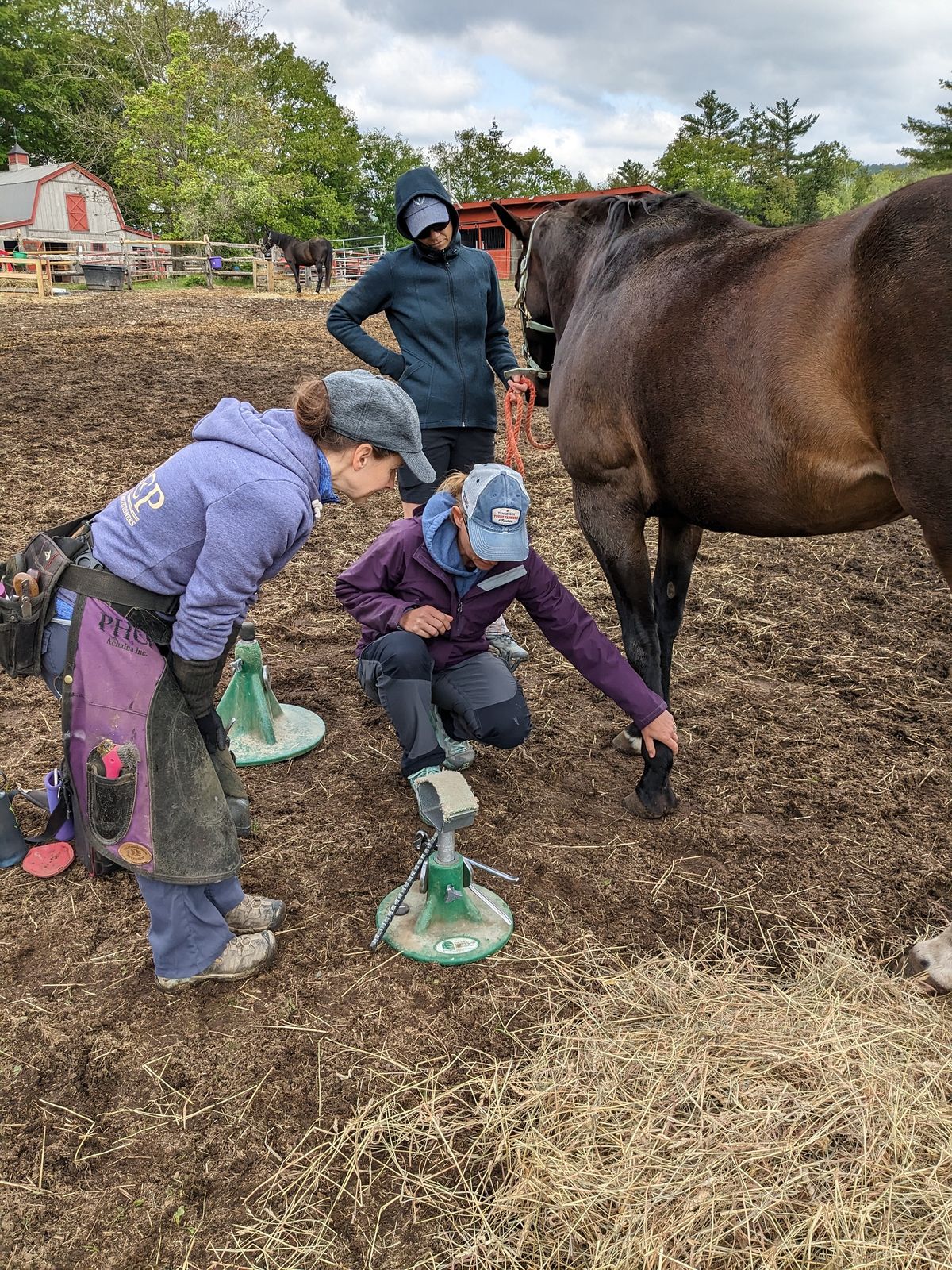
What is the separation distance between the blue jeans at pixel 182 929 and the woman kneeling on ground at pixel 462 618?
28.3 inches

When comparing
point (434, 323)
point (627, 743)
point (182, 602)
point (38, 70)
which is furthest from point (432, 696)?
point (38, 70)

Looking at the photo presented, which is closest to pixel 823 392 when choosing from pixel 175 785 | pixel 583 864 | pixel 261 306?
pixel 583 864

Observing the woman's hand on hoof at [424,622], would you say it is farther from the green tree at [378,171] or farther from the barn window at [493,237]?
the green tree at [378,171]

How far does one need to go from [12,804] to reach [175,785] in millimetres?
1321

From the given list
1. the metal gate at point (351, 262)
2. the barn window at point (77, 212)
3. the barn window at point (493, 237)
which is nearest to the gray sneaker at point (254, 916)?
the metal gate at point (351, 262)

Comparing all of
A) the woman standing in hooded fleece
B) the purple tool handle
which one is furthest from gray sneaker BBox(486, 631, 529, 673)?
the purple tool handle

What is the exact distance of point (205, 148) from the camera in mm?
31188

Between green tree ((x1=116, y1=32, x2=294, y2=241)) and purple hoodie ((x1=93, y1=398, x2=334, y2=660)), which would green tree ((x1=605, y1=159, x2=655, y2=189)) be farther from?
purple hoodie ((x1=93, y1=398, x2=334, y2=660))

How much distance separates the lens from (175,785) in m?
2.16

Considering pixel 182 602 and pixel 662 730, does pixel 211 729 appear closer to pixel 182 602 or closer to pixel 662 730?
pixel 182 602

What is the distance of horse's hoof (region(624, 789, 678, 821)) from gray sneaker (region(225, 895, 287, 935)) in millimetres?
1285

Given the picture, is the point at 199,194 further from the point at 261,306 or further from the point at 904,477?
the point at 904,477

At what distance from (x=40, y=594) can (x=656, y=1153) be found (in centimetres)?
184

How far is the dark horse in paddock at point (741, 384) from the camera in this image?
7.30 feet
